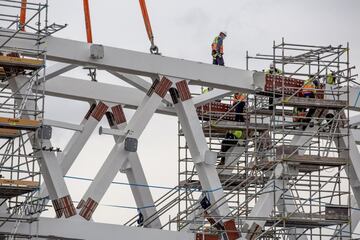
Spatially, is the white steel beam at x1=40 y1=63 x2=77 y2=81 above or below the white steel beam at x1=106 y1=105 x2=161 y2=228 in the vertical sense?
above

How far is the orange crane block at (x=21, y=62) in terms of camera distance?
42.8m

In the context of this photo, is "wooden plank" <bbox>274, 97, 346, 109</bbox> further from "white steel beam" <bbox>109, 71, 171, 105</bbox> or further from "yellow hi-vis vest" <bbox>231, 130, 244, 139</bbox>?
"yellow hi-vis vest" <bbox>231, 130, 244, 139</bbox>

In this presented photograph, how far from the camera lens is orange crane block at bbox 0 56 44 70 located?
1683 inches

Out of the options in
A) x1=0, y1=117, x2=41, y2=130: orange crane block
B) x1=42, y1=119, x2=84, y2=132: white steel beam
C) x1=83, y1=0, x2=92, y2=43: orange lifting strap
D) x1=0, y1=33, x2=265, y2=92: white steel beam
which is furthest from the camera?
x1=83, y1=0, x2=92, y2=43: orange lifting strap

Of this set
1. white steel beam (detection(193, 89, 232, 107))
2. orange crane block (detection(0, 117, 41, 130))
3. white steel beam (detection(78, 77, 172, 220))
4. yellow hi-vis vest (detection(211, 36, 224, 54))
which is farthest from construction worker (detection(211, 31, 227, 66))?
orange crane block (detection(0, 117, 41, 130))

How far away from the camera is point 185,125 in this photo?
160 ft

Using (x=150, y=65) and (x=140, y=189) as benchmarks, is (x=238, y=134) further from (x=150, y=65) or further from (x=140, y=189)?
(x=150, y=65)

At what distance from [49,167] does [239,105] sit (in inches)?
475

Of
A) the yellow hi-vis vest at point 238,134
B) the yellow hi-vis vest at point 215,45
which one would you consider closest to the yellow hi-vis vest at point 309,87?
the yellow hi-vis vest at point 215,45

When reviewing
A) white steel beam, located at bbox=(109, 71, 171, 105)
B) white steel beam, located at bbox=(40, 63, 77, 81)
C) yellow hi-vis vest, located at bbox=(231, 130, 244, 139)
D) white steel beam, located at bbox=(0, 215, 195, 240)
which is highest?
yellow hi-vis vest, located at bbox=(231, 130, 244, 139)

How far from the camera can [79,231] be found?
1761 inches

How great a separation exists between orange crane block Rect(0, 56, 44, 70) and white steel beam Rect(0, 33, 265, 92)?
29.7 inches

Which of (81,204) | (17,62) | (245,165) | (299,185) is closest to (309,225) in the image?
(299,185)

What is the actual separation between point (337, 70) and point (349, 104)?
1.33 m
